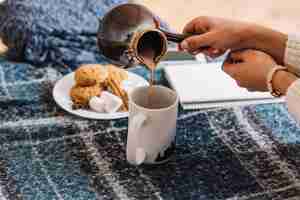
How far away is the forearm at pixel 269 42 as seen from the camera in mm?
1085

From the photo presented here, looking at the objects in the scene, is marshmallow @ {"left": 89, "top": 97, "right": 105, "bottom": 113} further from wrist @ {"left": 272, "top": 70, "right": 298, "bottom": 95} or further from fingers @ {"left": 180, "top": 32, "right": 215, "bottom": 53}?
wrist @ {"left": 272, "top": 70, "right": 298, "bottom": 95}

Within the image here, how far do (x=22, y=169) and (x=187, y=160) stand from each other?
0.28m

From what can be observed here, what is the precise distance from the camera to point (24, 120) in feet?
3.46

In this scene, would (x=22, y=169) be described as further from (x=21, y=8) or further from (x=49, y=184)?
(x=21, y=8)

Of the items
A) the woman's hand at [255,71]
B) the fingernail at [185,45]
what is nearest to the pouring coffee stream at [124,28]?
the fingernail at [185,45]

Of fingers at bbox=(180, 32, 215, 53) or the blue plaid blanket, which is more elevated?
fingers at bbox=(180, 32, 215, 53)

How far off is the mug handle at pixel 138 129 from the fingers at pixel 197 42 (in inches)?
8.2

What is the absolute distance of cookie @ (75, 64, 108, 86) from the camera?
3.63 feet

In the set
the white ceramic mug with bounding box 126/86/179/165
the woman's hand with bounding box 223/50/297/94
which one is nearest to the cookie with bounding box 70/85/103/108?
the white ceramic mug with bounding box 126/86/179/165

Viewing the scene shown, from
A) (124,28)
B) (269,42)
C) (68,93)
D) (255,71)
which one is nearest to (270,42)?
(269,42)

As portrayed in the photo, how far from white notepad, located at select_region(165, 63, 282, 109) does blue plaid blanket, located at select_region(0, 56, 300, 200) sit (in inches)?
1.1

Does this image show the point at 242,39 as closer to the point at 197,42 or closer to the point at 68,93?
the point at 197,42

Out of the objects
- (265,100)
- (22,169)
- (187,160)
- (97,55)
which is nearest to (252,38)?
(265,100)

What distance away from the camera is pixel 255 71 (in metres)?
1.02
